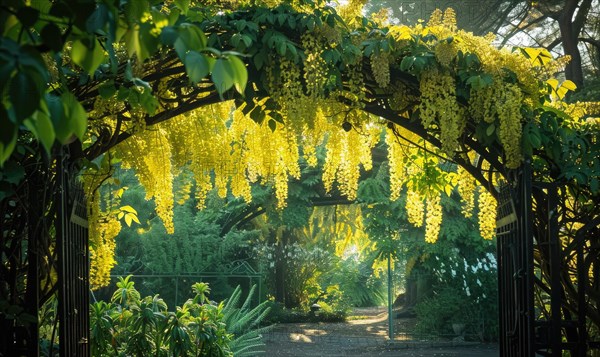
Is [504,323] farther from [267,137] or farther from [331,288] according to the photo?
[331,288]

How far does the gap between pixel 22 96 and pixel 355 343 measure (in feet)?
35.5

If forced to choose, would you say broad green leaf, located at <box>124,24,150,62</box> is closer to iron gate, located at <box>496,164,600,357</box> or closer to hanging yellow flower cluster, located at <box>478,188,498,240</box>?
iron gate, located at <box>496,164,600,357</box>

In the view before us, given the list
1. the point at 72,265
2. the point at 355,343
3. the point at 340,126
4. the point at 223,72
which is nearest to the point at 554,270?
the point at 340,126

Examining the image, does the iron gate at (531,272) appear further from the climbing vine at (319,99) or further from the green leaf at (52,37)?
the green leaf at (52,37)

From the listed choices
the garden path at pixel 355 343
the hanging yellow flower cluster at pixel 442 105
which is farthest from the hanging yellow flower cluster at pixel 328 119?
the garden path at pixel 355 343

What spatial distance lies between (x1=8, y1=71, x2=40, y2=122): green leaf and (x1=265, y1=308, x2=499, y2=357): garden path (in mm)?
9243

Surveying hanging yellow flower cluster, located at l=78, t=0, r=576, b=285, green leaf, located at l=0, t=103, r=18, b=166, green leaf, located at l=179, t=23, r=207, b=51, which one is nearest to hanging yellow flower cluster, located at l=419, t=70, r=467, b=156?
hanging yellow flower cluster, located at l=78, t=0, r=576, b=285

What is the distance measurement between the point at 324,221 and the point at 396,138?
996 centimetres

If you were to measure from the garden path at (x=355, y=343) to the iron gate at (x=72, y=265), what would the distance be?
6478 millimetres

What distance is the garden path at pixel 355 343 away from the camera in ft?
35.3

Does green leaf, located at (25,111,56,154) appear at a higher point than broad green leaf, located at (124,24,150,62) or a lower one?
lower

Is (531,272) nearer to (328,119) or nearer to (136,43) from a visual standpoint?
(328,119)

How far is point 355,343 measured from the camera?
1184 cm

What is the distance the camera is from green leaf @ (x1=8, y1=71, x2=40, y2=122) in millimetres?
1369
